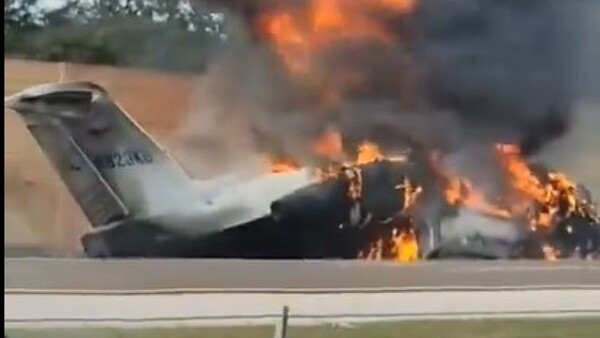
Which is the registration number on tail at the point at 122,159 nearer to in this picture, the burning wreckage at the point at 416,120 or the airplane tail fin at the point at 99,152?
the airplane tail fin at the point at 99,152

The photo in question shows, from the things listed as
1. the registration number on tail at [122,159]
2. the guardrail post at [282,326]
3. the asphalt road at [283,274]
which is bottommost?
the guardrail post at [282,326]

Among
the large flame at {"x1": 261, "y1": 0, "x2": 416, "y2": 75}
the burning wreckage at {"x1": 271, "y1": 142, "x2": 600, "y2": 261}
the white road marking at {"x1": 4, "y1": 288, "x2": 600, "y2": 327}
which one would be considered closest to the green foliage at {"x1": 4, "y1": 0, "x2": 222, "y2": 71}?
the large flame at {"x1": 261, "y1": 0, "x2": 416, "y2": 75}

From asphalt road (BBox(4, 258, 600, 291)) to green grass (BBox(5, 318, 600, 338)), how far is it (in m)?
0.08

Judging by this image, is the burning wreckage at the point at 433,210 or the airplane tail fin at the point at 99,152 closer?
the airplane tail fin at the point at 99,152

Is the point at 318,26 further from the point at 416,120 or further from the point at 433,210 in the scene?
the point at 433,210

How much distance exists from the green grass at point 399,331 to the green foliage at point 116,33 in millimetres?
530

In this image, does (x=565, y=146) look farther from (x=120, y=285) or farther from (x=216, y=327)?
(x=120, y=285)

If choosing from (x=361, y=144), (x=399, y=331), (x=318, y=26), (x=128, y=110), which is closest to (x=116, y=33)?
(x=128, y=110)

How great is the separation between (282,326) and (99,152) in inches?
20.3

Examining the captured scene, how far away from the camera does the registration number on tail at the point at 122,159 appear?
1.96 meters

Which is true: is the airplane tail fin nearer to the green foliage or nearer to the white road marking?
the green foliage

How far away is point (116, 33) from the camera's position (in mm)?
1966

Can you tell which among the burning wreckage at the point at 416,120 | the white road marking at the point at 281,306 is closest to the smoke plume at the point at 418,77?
the burning wreckage at the point at 416,120

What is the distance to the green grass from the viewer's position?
1967mm
